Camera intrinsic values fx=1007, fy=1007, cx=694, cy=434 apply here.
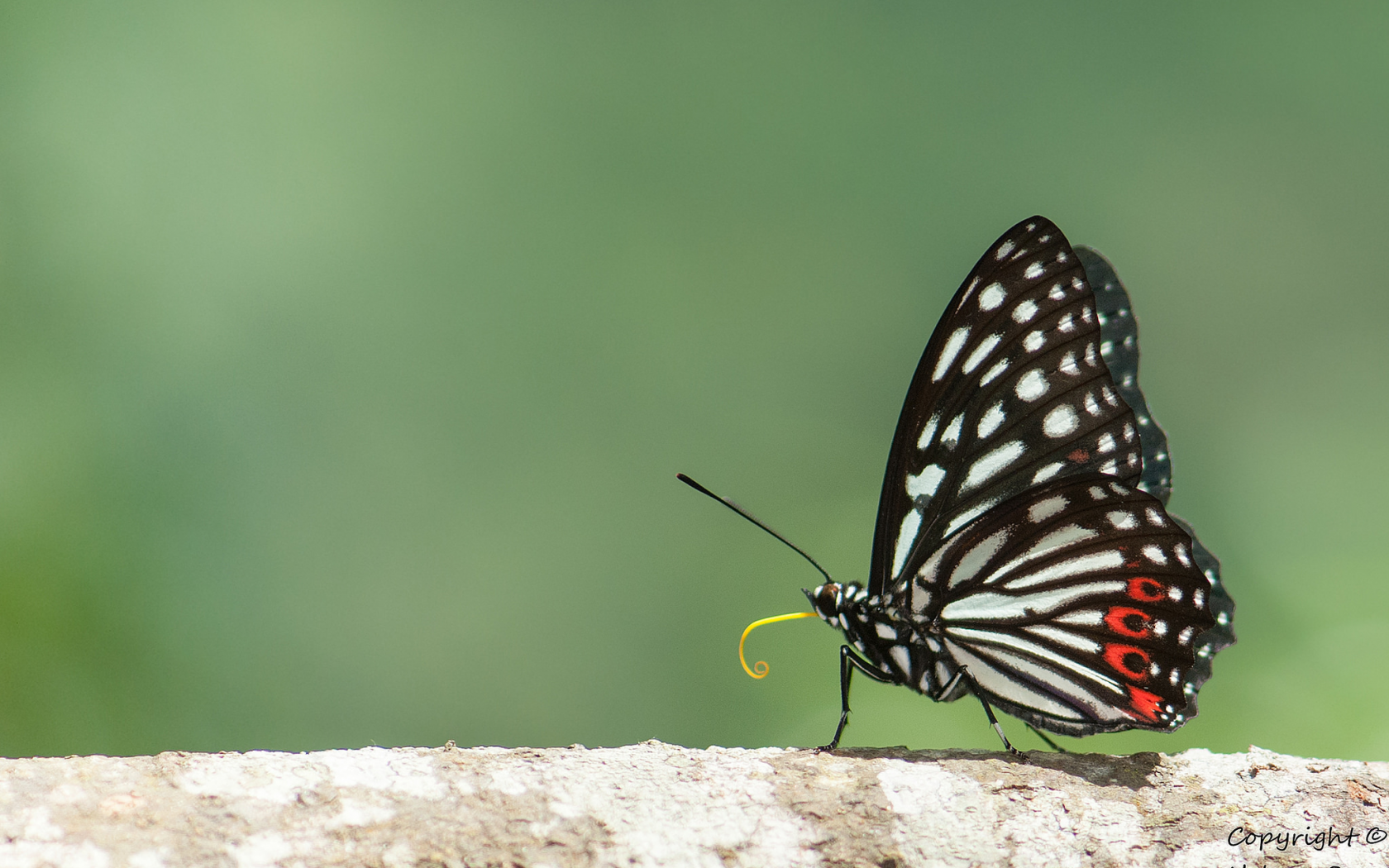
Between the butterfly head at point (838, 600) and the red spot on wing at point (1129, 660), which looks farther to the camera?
the butterfly head at point (838, 600)

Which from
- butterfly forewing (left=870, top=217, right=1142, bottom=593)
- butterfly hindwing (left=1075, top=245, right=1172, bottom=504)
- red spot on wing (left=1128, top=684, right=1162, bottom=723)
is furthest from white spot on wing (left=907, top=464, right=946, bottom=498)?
red spot on wing (left=1128, top=684, right=1162, bottom=723)

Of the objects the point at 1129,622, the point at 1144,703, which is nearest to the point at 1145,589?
the point at 1129,622

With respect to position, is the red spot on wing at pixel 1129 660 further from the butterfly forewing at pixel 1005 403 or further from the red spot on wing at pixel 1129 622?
the butterfly forewing at pixel 1005 403

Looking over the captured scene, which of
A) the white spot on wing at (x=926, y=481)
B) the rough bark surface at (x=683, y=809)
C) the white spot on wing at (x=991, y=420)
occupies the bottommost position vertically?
the rough bark surface at (x=683, y=809)

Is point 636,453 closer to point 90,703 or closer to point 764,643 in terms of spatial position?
point 764,643

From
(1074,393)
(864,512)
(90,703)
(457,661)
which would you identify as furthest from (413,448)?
(1074,393)

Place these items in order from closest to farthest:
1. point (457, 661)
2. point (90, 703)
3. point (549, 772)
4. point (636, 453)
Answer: point (549, 772) < point (90, 703) < point (457, 661) < point (636, 453)

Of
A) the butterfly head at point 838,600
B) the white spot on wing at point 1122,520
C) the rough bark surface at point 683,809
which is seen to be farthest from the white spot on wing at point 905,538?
the rough bark surface at point 683,809

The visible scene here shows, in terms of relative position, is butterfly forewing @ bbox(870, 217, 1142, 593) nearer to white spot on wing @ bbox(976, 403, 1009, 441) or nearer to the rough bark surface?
white spot on wing @ bbox(976, 403, 1009, 441)
